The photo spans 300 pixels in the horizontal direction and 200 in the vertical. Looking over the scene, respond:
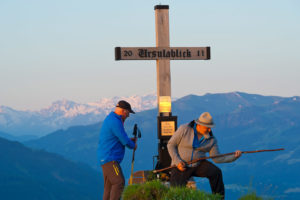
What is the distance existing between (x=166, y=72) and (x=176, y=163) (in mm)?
5082

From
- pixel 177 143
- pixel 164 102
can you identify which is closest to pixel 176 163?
pixel 177 143

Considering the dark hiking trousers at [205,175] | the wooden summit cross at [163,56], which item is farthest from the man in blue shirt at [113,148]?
the wooden summit cross at [163,56]

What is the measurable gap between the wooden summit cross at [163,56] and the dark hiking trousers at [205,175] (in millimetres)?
4145

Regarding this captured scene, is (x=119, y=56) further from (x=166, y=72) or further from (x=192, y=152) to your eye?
(x=192, y=152)

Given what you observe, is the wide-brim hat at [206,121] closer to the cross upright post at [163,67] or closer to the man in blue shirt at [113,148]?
the man in blue shirt at [113,148]

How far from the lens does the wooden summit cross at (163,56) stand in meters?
11.3

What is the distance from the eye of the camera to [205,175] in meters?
6.96

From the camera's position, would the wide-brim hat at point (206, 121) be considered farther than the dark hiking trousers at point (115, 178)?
No

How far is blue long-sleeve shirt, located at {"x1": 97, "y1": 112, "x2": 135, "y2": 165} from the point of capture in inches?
275

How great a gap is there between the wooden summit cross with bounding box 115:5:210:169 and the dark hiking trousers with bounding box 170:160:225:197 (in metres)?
4.14

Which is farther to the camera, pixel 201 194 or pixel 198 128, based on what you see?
pixel 198 128

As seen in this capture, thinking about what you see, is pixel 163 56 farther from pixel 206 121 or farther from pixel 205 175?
pixel 205 175

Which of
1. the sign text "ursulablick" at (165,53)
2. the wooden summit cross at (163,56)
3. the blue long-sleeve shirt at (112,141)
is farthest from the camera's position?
the sign text "ursulablick" at (165,53)

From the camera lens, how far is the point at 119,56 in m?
11.4
